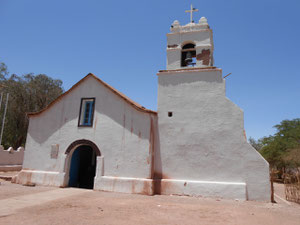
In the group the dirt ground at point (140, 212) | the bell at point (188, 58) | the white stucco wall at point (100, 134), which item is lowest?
the dirt ground at point (140, 212)

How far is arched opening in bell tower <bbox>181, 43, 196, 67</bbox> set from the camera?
12.3m

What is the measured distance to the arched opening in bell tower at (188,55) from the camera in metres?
12.3

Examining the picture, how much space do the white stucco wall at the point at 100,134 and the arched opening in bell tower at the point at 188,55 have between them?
3685 mm

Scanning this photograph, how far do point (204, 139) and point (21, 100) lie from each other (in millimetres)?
26463

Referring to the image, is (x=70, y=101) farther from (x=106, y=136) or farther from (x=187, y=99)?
(x=187, y=99)

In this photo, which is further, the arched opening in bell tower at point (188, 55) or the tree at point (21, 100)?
the tree at point (21, 100)

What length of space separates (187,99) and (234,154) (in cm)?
362

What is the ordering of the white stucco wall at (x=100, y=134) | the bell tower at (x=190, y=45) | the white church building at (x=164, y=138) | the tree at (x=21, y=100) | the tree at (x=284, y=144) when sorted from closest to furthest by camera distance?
the white church building at (x=164, y=138)
the white stucco wall at (x=100, y=134)
the bell tower at (x=190, y=45)
the tree at (x=284, y=144)
the tree at (x=21, y=100)

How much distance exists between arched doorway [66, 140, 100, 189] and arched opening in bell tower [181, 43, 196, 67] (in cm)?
697

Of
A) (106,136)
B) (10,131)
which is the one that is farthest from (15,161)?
(106,136)

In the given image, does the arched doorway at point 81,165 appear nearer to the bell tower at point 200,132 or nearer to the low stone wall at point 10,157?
the bell tower at point 200,132

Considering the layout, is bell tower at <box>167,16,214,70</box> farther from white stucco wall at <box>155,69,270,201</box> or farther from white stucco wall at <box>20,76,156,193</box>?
white stucco wall at <box>20,76,156,193</box>

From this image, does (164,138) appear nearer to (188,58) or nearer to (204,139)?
(204,139)

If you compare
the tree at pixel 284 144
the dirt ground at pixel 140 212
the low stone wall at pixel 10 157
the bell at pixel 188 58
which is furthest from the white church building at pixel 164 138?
the tree at pixel 284 144
